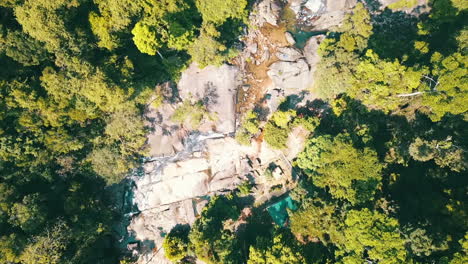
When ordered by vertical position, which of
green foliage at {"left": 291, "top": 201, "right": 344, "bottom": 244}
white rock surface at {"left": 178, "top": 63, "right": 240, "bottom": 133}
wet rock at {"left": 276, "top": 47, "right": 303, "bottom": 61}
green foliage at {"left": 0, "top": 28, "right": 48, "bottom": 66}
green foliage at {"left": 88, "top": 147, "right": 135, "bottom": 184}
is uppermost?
green foliage at {"left": 0, "top": 28, "right": 48, "bottom": 66}

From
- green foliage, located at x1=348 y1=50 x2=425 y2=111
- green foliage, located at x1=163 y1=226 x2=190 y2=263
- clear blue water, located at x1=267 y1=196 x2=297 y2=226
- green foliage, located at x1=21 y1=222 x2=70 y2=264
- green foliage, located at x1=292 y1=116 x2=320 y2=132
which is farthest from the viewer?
clear blue water, located at x1=267 y1=196 x2=297 y2=226

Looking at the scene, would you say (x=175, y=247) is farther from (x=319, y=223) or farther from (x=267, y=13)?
(x=267, y=13)

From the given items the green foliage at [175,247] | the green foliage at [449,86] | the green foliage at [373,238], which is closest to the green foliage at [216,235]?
the green foliage at [175,247]

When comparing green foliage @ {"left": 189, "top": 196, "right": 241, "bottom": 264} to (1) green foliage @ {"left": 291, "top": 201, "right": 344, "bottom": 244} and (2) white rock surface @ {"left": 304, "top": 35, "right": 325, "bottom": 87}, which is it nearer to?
(1) green foliage @ {"left": 291, "top": 201, "right": 344, "bottom": 244}

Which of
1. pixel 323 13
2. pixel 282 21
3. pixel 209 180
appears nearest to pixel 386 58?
pixel 323 13

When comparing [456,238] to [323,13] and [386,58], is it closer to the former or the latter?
[386,58]

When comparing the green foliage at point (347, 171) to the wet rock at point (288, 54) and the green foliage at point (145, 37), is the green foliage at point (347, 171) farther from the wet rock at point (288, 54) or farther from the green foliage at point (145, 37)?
the green foliage at point (145, 37)

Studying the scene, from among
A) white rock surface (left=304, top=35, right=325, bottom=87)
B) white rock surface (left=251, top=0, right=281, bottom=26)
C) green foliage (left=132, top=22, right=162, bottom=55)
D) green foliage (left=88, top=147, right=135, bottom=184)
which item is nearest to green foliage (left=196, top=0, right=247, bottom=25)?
white rock surface (left=251, top=0, right=281, bottom=26)

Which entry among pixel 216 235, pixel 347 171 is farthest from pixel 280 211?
pixel 347 171
